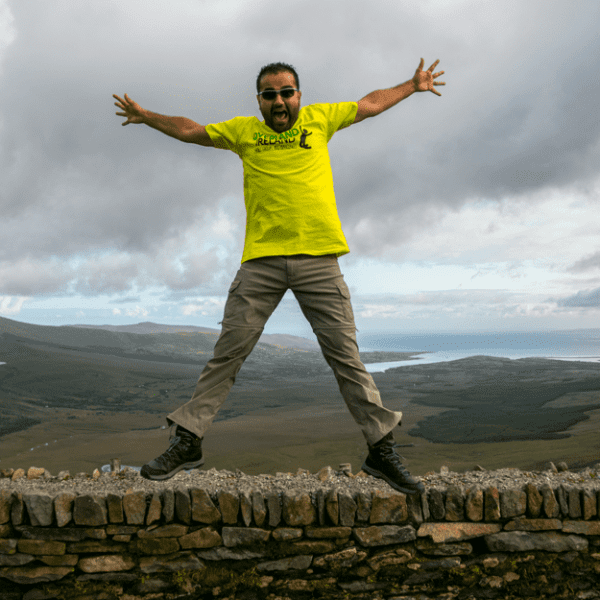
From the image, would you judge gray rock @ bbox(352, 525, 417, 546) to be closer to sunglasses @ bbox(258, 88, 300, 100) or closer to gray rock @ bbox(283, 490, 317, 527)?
gray rock @ bbox(283, 490, 317, 527)

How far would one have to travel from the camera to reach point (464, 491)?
3.23 m

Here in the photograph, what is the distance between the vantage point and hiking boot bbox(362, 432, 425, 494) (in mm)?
2896

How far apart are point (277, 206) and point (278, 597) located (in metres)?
2.78

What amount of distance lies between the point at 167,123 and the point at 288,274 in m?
1.48

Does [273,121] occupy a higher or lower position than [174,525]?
higher

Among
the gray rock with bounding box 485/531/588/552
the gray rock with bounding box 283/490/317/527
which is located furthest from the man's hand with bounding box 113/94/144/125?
the gray rock with bounding box 485/531/588/552

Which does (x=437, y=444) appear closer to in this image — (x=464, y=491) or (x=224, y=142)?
(x=464, y=491)

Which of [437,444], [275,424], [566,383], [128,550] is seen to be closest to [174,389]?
[275,424]

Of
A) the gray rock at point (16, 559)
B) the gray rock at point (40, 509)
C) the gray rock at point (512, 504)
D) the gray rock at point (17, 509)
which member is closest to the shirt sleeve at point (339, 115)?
the gray rock at point (512, 504)

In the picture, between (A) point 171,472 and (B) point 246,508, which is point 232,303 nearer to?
(A) point 171,472

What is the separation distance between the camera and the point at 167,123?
125 inches

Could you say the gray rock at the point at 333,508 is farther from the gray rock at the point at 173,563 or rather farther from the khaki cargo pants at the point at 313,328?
the gray rock at the point at 173,563

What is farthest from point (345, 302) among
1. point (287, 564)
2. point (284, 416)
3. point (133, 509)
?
point (284, 416)

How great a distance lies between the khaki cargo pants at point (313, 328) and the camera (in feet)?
9.55
